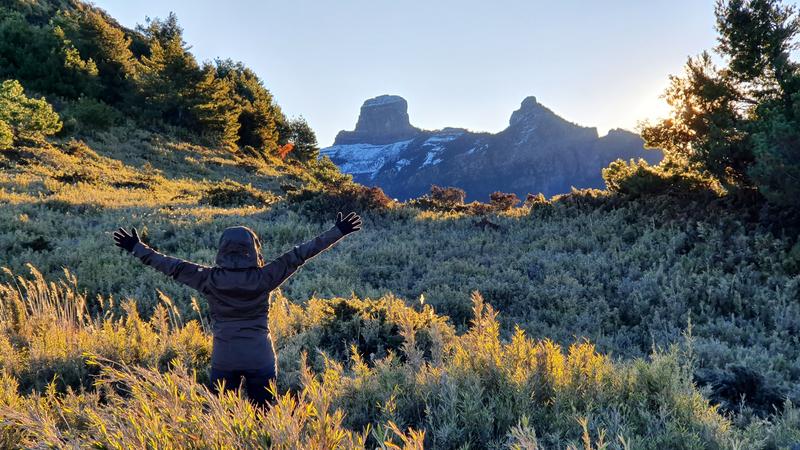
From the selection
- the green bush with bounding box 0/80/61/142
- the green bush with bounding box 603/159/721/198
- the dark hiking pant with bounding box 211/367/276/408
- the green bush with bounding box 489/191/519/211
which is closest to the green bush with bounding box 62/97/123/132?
the green bush with bounding box 0/80/61/142

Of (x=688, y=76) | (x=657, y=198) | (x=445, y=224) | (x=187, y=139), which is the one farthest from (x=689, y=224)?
(x=187, y=139)

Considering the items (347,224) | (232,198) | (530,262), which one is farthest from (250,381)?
(232,198)

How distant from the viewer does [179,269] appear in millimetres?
3893

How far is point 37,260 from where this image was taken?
28.2 feet

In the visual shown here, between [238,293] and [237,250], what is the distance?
1.12 feet

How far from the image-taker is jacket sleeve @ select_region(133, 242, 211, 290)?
384cm

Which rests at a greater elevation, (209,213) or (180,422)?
(209,213)

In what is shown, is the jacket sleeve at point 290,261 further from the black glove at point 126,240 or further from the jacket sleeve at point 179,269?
the black glove at point 126,240

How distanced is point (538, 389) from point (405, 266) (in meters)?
6.62

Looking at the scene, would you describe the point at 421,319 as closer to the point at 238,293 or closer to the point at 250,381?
the point at 250,381

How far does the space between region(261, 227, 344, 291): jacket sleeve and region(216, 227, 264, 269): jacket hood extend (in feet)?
0.50

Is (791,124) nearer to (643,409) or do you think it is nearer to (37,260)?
(643,409)

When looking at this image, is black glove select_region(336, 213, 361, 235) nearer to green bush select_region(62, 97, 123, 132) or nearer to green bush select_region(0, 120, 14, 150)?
green bush select_region(0, 120, 14, 150)

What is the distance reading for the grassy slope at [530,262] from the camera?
6715 millimetres
